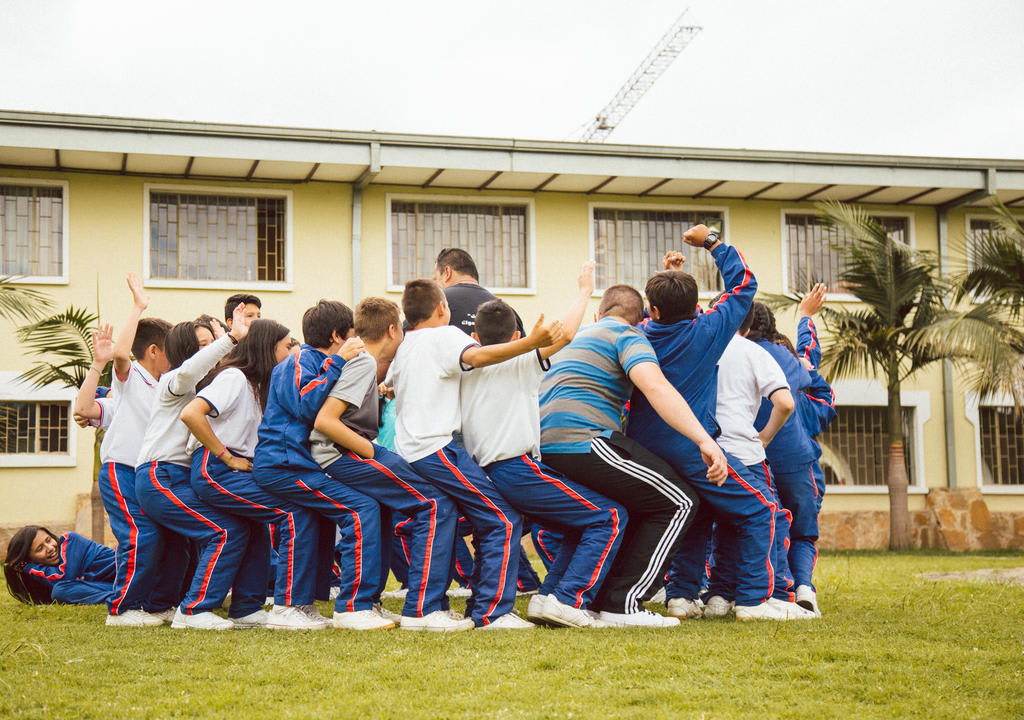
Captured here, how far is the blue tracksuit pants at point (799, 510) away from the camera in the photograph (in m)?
7.26

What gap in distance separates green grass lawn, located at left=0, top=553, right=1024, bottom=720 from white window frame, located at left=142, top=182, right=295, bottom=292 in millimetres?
10111

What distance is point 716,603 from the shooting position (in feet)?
22.5

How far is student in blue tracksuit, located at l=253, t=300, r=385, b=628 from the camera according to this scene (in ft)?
Answer: 19.8

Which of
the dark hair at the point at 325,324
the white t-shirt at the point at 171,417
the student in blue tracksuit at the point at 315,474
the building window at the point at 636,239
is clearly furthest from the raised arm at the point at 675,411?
the building window at the point at 636,239

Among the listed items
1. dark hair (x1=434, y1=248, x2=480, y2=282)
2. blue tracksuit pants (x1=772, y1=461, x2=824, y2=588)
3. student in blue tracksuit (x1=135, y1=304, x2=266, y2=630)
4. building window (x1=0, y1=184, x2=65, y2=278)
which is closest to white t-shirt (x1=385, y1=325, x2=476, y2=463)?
student in blue tracksuit (x1=135, y1=304, x2=266, y2=630)

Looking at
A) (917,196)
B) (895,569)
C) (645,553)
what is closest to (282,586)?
(645,553)

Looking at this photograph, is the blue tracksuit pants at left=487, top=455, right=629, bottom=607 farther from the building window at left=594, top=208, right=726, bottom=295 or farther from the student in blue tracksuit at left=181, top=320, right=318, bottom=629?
the building window at left=594, top=208, right=726, bottom=295

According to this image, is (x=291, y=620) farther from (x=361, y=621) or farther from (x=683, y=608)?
(x=683, y=608)

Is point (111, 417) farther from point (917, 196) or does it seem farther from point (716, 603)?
point (917, 196)

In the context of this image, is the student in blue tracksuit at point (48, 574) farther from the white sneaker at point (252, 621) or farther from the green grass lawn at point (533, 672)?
the white sneaker at point (252, 621)

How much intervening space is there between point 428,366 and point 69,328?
884cm

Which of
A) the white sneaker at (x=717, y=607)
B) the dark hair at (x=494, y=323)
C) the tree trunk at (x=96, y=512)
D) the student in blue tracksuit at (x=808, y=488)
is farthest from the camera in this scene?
the tree trunk at (x=96, y=512)

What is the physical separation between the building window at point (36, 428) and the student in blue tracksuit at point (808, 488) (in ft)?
37.1

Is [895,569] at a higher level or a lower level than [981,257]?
lower
